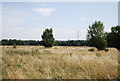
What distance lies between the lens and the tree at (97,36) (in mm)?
31531

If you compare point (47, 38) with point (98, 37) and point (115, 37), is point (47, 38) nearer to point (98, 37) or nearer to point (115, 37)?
point (98, 37)

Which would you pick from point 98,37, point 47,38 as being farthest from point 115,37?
point 47,38

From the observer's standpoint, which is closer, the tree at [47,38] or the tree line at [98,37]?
the tree line at [98,37]

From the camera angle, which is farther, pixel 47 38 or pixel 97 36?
pixel 47 38

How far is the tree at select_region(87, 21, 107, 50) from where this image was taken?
1241 inches

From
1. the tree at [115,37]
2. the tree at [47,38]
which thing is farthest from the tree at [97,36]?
the tree at [47,38]

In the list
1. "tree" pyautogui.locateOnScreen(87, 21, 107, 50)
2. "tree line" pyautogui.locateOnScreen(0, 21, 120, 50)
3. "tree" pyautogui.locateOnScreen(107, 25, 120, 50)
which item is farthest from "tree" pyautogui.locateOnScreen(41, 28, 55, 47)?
"tree" pyautogui.locateOnScreen(107, 25, 120, 50)

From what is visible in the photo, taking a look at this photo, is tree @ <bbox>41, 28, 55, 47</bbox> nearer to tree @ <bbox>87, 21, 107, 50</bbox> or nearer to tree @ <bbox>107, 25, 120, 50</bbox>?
tree @ <bbox>87, 21, 107, 50</bbox>

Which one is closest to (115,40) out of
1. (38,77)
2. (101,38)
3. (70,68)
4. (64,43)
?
(101,38)

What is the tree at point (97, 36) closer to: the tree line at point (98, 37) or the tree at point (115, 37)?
the tree line at point (98, 37)

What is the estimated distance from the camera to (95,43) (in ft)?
105

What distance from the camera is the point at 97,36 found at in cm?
3238

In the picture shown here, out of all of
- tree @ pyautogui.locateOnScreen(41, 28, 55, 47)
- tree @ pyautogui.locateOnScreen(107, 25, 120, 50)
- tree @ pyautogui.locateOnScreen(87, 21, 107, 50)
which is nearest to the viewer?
tree @ pyautogui.locateOnScreen(107, 25, 120, 50)

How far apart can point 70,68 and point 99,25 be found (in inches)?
1090
